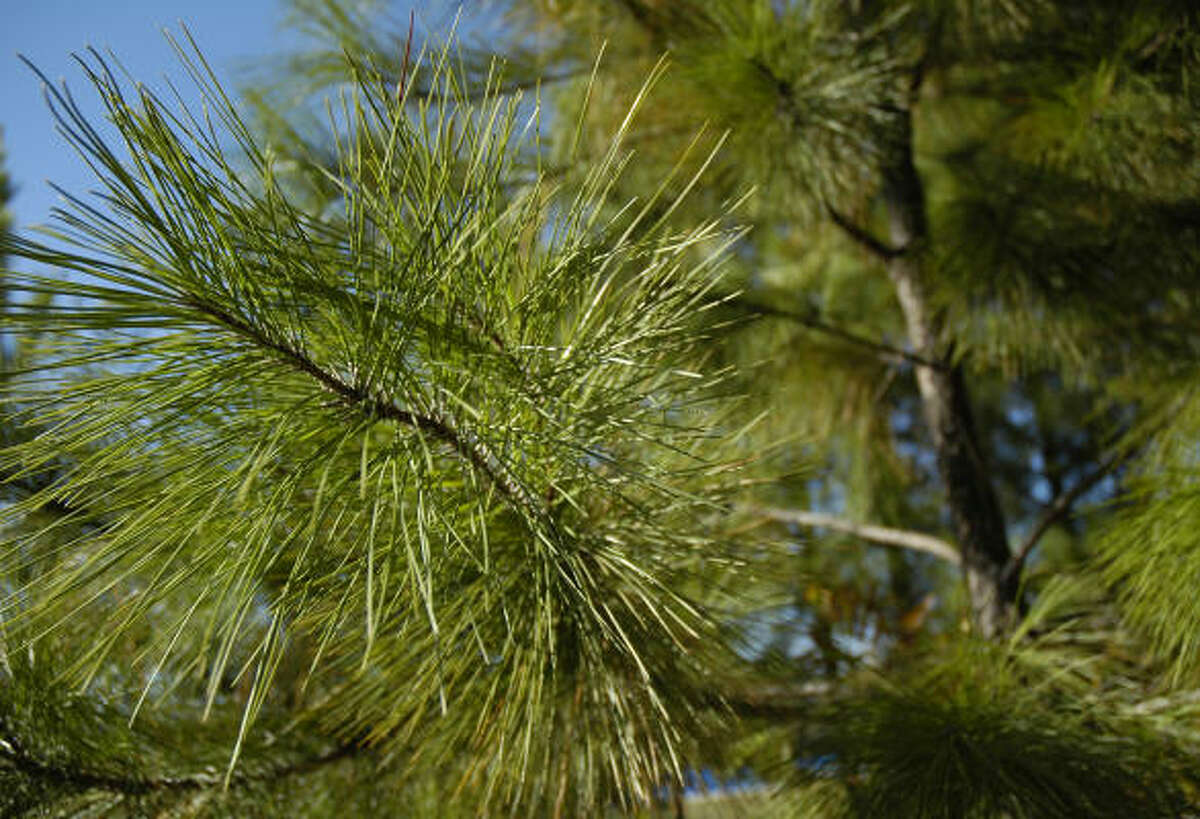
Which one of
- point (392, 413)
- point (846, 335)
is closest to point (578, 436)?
point (392, 413)

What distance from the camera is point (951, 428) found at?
1209mm

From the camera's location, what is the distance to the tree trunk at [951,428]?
3.71ft

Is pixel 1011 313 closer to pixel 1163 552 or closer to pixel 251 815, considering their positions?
pixel 1163 552

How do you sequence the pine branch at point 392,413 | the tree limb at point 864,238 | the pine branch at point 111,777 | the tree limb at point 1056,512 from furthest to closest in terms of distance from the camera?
the tree limb at point 864,238
the tree limb at point 1056,512
the pine branch at point 111,777
the pine branch at point 392,413

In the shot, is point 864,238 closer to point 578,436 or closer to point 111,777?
point 578,436

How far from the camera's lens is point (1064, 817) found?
0.74 meters

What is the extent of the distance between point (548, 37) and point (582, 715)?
3.34 feet

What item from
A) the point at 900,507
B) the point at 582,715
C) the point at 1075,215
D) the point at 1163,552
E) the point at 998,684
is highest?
the point at 1075,215

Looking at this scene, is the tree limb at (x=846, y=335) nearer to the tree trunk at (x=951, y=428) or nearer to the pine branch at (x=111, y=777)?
the tree trunk at (x=951, y=428)

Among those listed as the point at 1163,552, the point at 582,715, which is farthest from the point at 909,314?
the point at 582,715

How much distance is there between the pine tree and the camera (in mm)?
452

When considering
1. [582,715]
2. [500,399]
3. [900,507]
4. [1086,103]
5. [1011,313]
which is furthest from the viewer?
[900,507]

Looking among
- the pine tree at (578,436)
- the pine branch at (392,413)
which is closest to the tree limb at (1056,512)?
the pine tree at (578,436)

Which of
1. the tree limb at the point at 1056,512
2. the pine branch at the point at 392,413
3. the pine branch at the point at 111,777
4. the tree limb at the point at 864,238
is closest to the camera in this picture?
the pine branch at the point at 392,413
